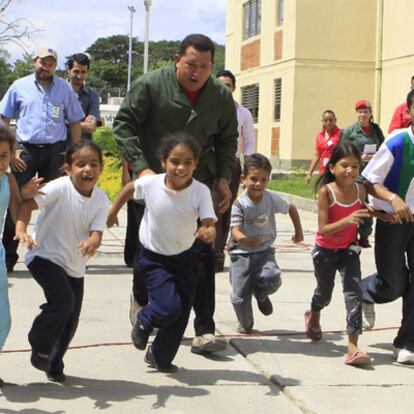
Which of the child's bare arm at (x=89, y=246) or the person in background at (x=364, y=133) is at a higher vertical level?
the person in background at (x=364, y=133)

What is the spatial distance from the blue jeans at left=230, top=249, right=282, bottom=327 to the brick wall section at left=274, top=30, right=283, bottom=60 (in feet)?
79.9

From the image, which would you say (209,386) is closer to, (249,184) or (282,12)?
(249,184)

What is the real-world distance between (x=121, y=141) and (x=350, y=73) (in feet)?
77.7

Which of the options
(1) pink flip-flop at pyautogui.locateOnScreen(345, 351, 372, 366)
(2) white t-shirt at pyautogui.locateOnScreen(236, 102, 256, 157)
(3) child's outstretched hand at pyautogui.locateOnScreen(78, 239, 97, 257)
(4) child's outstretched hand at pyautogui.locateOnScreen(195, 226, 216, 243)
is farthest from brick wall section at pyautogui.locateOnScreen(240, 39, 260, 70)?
(3) child's outstretched hand at pyautogui.locateOnScreen(78, 239, 97, 257)

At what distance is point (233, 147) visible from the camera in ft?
20.7

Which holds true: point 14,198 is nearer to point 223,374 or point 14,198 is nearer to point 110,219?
point 110,219

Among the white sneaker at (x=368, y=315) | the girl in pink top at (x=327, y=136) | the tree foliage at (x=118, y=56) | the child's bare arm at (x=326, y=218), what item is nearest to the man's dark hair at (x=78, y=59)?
the child's bare arm at (x=326, y=218)

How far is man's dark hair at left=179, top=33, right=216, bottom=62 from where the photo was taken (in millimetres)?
5762

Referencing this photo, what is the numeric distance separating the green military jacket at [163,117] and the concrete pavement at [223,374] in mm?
1179

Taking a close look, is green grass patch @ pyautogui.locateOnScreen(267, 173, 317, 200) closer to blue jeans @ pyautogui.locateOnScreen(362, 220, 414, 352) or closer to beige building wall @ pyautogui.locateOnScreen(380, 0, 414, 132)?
beige building wall @ pyautogui.locateOnScreen(380, 0, 414, 132)

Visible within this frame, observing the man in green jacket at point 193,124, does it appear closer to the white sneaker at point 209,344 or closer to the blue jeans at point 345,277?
the white sneaker at point 209,344

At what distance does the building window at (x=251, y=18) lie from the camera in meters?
33.4

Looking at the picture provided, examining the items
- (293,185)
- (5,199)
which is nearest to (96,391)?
(5,199)

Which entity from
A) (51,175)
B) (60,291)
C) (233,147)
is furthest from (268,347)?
(51,175)
